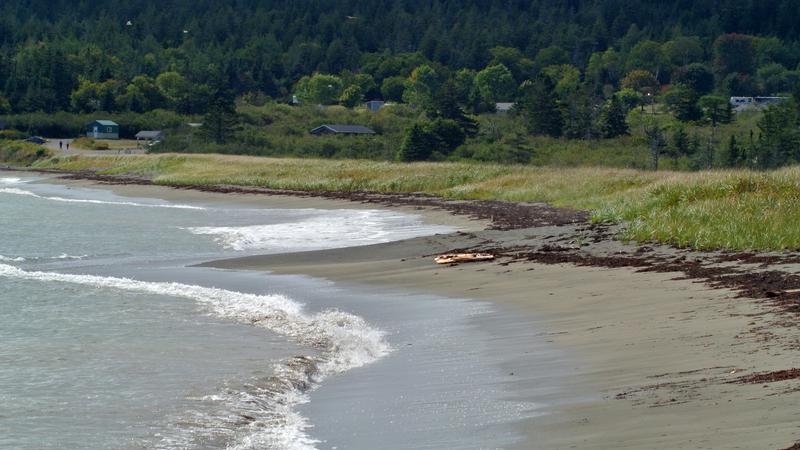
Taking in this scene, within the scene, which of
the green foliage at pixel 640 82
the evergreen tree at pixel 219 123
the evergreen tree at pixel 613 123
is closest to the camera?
the evergreen tree at pixel 613 123

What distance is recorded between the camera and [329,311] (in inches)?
745

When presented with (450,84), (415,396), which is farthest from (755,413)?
(450,84)

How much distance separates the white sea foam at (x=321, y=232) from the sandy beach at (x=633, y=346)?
620 cm

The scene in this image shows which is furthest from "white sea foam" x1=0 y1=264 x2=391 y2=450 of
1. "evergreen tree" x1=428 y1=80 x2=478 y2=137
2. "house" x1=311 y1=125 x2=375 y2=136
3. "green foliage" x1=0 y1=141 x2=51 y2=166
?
"house" x1=311 y1=125 x2=375 y2=136

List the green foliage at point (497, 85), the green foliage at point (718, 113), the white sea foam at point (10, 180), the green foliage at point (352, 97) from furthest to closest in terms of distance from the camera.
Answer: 1. the green foliage at point (497, 85)
2. the green foliage at point (352, 97)
3. the green foliage at point (718, 113)
4. the white sea foam at point (10, 180)

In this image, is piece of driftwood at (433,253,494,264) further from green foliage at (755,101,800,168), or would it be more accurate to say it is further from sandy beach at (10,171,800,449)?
green foliage at (755,101,800,168)

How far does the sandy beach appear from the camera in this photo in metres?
9.40

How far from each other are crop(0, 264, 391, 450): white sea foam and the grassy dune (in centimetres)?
744

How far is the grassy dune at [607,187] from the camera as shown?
70.9 feet

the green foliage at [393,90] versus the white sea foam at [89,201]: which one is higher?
the green foliage at [393,90]

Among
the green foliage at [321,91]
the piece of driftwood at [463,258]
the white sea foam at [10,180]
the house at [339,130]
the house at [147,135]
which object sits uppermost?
the green foliage at [321,91]

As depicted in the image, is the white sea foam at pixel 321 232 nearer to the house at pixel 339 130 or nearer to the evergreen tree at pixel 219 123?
the evergreen tree at pixel 219 123

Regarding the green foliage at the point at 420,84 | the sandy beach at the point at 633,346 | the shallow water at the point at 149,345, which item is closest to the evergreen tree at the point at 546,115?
the green foliage at the point at 420,84

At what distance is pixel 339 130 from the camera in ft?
405
